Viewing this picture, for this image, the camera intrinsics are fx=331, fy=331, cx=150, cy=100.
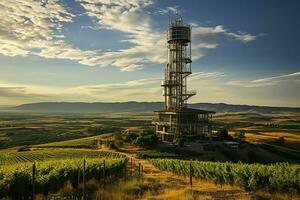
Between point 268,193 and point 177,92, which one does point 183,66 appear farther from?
point 268,193

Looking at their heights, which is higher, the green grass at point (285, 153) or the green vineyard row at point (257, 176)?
the green vineyard row at point (257, 176)

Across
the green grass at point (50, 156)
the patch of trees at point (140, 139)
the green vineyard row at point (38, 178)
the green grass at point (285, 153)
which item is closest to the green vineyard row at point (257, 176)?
the green vineyard row at point (38, 178)

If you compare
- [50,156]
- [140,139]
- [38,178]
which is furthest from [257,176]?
[140,139]

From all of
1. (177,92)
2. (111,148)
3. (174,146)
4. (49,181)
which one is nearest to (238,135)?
(177,92)

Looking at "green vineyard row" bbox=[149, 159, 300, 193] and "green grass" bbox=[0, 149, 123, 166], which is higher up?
"green vineyard row" bbox=[149, 159, 300, 193]

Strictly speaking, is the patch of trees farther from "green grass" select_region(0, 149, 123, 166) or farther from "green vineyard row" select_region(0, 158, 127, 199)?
"green vineyard row" select_region(0, 158, 127, 199)

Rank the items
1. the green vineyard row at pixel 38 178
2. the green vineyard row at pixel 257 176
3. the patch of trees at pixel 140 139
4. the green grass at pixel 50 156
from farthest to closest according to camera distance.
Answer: the patch of trees at pixel 140 139
the green grass at pixel 50 156
the green vineyard row at pixel 257 176
the green vineyard row at pixel 38 178

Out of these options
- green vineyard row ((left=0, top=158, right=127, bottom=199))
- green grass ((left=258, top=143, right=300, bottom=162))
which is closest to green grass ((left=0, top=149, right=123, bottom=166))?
green vineyard row ((left=0, top=158, right=127, bottom=199))

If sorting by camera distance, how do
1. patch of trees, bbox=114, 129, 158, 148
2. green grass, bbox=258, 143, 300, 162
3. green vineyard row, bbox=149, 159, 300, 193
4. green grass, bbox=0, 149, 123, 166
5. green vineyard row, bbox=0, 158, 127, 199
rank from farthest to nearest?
patch of trees, bbox=114, 129, 158, 148, green grass, bbox=258, 143, 300, 162, green grass, bbox=0, 149, 123, 166, green vineyard row, bbox=149, 159, 300, 193, green vineyard row, bbox=0, 158, 127, 199

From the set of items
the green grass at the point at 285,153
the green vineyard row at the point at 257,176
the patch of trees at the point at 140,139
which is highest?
the green vineyard row at the point at 257,176

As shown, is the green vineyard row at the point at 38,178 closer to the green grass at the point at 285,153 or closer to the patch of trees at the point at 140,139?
the patch of trees at the point at 140,139

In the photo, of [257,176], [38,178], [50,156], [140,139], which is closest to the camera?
[38,178]

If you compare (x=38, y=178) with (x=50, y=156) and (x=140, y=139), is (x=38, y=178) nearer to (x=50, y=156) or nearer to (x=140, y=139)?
(x=50, y=156)

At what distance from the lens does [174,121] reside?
85438 millimetres
